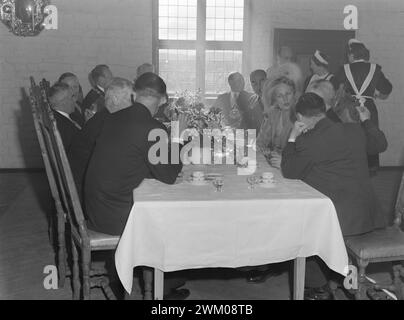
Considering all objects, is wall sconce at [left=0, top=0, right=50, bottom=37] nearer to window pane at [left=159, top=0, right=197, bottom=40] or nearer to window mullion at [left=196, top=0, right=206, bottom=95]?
window pane at [left=159, top=0, right=197, bottom=40]

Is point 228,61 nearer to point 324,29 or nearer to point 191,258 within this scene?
point 324,29

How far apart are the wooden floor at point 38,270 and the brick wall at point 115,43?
1.49 m

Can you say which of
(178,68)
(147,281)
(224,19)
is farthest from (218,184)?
(224,19)

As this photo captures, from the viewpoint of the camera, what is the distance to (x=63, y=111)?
4.29 metres

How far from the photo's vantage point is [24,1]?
7.03 metres

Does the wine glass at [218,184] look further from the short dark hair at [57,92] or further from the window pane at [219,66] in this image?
the window pane at [219,66]

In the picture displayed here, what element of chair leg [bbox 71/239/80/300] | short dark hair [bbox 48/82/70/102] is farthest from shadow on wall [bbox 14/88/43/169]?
chair leg [bbox 71/239/80/300]

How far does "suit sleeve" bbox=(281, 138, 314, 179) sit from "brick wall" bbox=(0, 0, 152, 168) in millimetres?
4638

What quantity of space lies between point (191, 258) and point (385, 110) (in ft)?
19.2

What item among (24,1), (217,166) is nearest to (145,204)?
(217,166)

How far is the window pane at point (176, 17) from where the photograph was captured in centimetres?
775

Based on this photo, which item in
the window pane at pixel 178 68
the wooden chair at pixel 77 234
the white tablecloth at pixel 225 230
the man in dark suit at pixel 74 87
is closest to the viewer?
the white tablecloth at pixel 225 230

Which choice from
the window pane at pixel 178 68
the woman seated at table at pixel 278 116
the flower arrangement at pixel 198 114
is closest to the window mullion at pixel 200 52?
the window pane at pixel 178 68

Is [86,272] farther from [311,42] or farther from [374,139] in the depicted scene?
[311,42]
